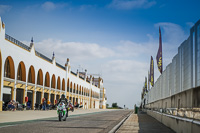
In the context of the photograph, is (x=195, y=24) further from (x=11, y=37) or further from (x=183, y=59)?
(x=11, y=37)

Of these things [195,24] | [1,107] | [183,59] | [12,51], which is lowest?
[1,107]

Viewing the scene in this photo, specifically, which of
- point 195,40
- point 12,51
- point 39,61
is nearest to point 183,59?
point 195,40

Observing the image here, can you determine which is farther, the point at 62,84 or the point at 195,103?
the point at 62,84

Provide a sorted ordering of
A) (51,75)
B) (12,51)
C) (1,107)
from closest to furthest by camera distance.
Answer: (1,107)
(12,51)
(51,75)

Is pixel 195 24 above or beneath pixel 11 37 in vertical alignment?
beneath

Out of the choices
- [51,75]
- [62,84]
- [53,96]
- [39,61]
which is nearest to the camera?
[39,61]

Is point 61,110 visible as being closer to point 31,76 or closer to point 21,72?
point 21,72

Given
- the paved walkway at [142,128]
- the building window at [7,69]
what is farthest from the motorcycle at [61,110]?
the building window at [7,69]

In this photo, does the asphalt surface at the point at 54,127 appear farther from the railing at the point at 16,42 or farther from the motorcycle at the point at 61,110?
the railing at the point at 16,42

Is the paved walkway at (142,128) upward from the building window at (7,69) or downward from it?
downward

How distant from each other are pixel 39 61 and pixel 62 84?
17.0 meters

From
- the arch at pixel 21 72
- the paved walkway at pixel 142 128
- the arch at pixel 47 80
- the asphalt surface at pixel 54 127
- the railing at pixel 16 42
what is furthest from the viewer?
the arch at pixel 47 80

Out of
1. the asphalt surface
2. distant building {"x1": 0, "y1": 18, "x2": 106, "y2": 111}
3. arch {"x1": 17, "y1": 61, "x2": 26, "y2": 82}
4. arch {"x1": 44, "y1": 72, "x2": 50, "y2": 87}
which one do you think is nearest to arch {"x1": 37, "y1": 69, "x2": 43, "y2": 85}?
distant building {"x1": 0, "y1": 18, "x2": 106, "y2": 111}

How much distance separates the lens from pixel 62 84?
58531 mm
